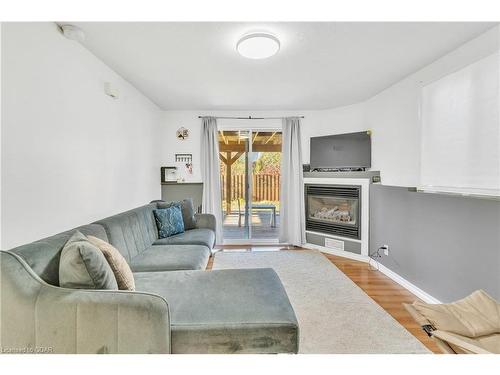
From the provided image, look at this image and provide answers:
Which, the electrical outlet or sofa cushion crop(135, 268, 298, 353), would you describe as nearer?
sofa cushion crop(135, 268, 298, 353)

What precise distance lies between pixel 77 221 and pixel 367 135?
3824 millimetres

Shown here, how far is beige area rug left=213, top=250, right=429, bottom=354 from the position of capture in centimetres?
168

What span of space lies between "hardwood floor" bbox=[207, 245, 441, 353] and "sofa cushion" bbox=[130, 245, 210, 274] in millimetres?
900

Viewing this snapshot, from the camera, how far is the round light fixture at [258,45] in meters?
1.87

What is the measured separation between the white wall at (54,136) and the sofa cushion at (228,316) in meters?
0.89

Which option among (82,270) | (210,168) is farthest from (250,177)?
(82,270)

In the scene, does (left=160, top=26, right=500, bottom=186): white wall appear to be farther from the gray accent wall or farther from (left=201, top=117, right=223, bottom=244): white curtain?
the gray accent wall

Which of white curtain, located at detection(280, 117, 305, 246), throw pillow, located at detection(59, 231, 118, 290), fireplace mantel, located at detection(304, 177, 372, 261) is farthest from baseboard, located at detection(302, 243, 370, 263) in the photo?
throw pillow, located at detection(59, 231, 118, 290)

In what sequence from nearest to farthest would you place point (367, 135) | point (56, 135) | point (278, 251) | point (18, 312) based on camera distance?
point (18, 312) → point (56, 135) → point (367, 135) → point (278, 251)

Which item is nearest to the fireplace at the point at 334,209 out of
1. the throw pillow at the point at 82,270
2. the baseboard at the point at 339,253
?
the baseboard at the point at 339,253

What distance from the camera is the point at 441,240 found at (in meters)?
2.23

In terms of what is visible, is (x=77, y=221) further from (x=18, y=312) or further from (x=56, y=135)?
(x=18, y=312)
